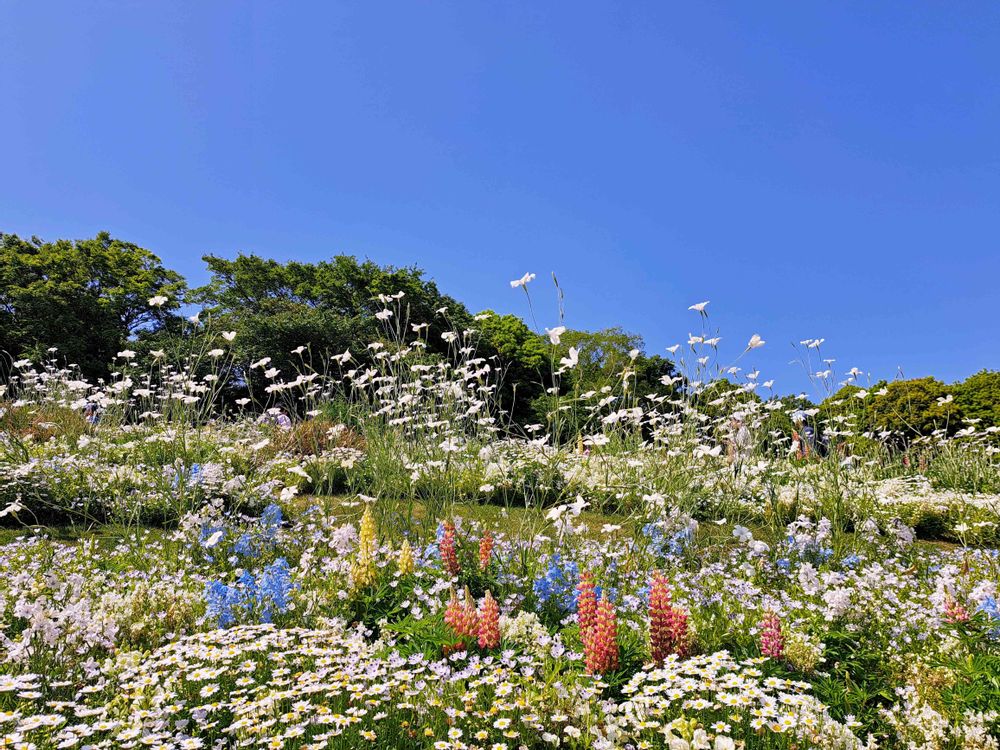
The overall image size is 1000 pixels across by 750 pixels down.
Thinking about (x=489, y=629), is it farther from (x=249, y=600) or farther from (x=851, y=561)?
(x=851, y=561)

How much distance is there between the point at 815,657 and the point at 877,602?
1132mm

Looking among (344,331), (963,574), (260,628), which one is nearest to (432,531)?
(260,628)

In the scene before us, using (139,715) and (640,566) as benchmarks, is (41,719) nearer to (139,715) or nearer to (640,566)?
(139,715)

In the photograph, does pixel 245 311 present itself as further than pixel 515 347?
No

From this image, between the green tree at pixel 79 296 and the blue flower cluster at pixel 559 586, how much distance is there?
934 inches

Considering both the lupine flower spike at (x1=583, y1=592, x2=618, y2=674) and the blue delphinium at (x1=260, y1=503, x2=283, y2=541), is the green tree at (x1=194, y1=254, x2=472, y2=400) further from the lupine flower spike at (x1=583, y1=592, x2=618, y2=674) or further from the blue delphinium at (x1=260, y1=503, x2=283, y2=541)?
the lupine flower spike at (x1=583, y1=592, x2=618, y2=674)

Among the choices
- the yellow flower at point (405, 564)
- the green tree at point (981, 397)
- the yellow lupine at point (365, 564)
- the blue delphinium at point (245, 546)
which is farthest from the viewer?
the green tree at point (981, 397)

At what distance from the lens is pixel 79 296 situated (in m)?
25.3

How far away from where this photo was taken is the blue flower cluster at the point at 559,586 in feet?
11.4

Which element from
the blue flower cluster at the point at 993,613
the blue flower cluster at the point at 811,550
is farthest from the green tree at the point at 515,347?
the blue flower cluster at the point at 993,613

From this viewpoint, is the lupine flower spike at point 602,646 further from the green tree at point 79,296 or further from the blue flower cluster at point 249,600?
the green tree at point 79,296

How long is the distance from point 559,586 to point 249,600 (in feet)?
6.05

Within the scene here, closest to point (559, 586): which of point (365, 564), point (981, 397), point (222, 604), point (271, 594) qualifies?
point (365, 564)

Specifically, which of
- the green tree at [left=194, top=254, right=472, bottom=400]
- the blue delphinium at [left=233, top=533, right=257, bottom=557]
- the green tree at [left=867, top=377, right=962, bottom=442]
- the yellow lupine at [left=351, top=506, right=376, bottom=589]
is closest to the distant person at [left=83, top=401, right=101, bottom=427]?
the blue delphinium at [left=233, top=533, right=257, bottom=557]
